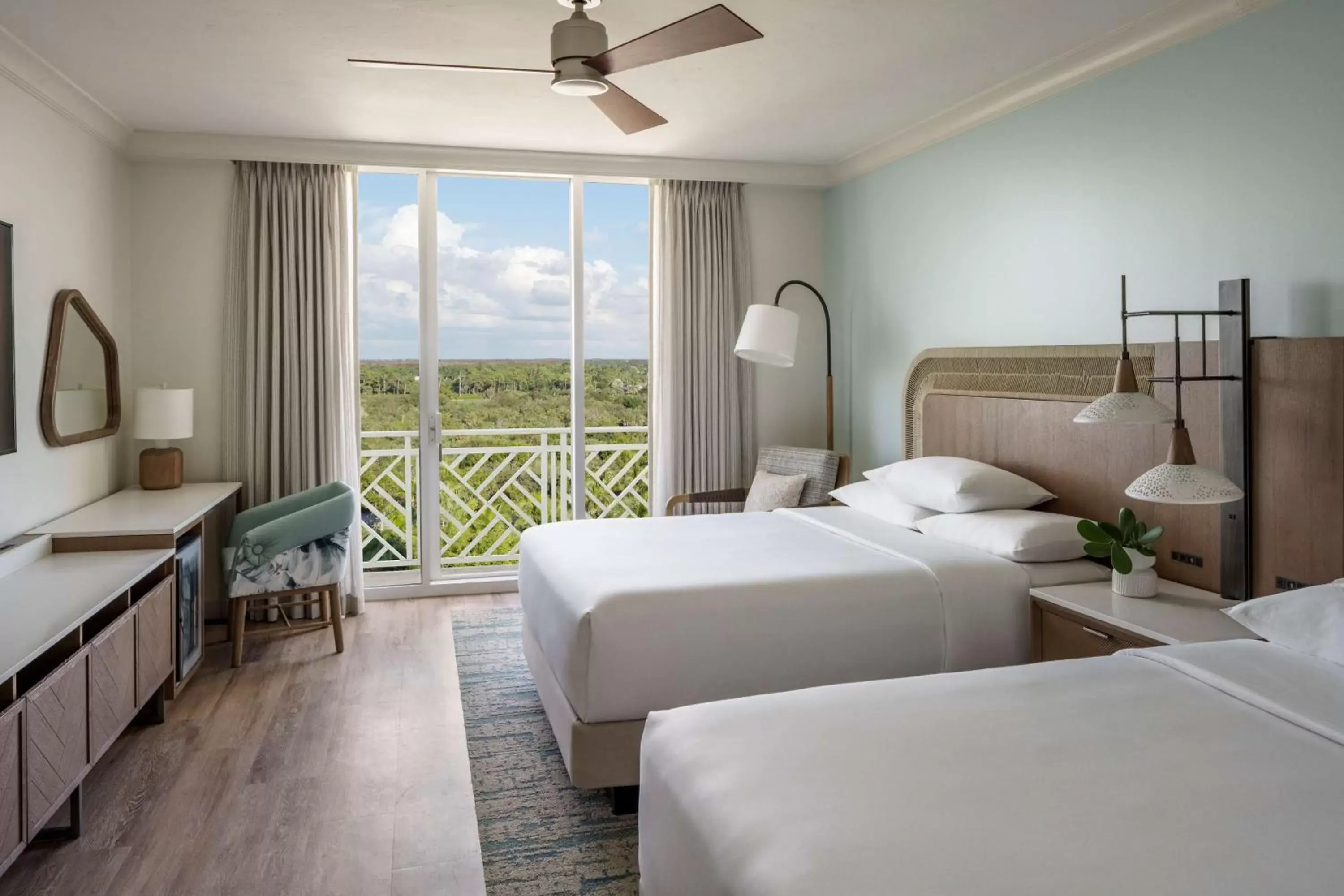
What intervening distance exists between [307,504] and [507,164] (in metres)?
2.12

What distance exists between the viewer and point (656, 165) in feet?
18.0

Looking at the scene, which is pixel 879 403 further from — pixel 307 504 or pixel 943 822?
pixel 943 822

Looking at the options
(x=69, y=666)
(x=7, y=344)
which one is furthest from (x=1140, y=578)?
(x=7, y=344)

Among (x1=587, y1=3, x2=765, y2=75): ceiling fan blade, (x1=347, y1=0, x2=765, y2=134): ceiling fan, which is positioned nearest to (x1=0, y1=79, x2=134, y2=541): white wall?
(x1=347, y1=0, x2=765, y2=134): ceiling fan

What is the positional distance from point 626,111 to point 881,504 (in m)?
2.02

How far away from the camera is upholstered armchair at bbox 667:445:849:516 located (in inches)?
199

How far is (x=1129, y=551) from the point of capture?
2947 millimetres

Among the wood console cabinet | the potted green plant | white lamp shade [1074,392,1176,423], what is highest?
white lamp shade [1074,392,1176,423]

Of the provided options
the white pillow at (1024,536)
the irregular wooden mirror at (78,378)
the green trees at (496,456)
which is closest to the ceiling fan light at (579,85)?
the white pillow at (1024,536)

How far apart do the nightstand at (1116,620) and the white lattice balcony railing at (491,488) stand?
3.22m

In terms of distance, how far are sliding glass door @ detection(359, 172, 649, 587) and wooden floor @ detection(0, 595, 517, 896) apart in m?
1.52

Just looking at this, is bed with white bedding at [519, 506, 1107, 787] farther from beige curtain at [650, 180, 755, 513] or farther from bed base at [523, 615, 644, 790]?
beige curtain at [650, 180, 755, 513]

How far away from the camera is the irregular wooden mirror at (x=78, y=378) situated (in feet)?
12.7

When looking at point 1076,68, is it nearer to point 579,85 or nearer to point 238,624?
point 579,85
